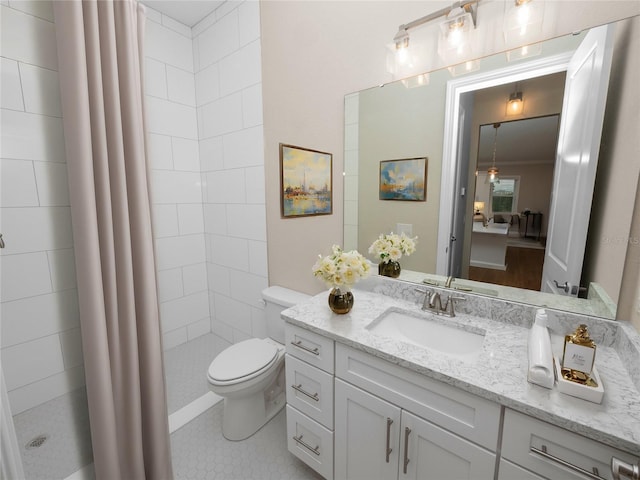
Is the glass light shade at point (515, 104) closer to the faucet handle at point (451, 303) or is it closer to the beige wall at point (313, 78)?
the beige wall at point (313, 78)

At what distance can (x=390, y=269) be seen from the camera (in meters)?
1.49

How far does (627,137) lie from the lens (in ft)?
2.97

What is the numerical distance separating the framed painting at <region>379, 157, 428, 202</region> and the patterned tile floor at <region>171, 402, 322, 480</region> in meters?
1.49

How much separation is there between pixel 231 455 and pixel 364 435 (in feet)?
2.89

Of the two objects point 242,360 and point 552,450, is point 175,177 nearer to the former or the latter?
point 242,360

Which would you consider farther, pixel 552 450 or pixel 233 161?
pixel 233 161

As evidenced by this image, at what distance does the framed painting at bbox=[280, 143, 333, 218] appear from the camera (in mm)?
1714

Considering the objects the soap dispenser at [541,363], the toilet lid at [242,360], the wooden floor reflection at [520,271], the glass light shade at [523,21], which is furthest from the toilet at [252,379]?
the glass light shade at [523,21]

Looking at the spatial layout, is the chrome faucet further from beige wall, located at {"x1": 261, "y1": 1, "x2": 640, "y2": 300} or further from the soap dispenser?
beige wall, located at {"x1": 261, "y1": 1, "x2": 640, "y2": 300}

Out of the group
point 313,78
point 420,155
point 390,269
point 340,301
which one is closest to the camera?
point 340,301

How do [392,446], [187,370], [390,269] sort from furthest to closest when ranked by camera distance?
1. [187,370]
2. [390,269]
3. [392,446]

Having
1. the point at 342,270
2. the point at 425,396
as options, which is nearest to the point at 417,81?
the point at 342,270

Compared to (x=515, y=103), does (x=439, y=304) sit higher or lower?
lower

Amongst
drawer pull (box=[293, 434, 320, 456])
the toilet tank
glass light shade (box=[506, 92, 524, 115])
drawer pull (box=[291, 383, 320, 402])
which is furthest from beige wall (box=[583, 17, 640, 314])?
the toilet tank
